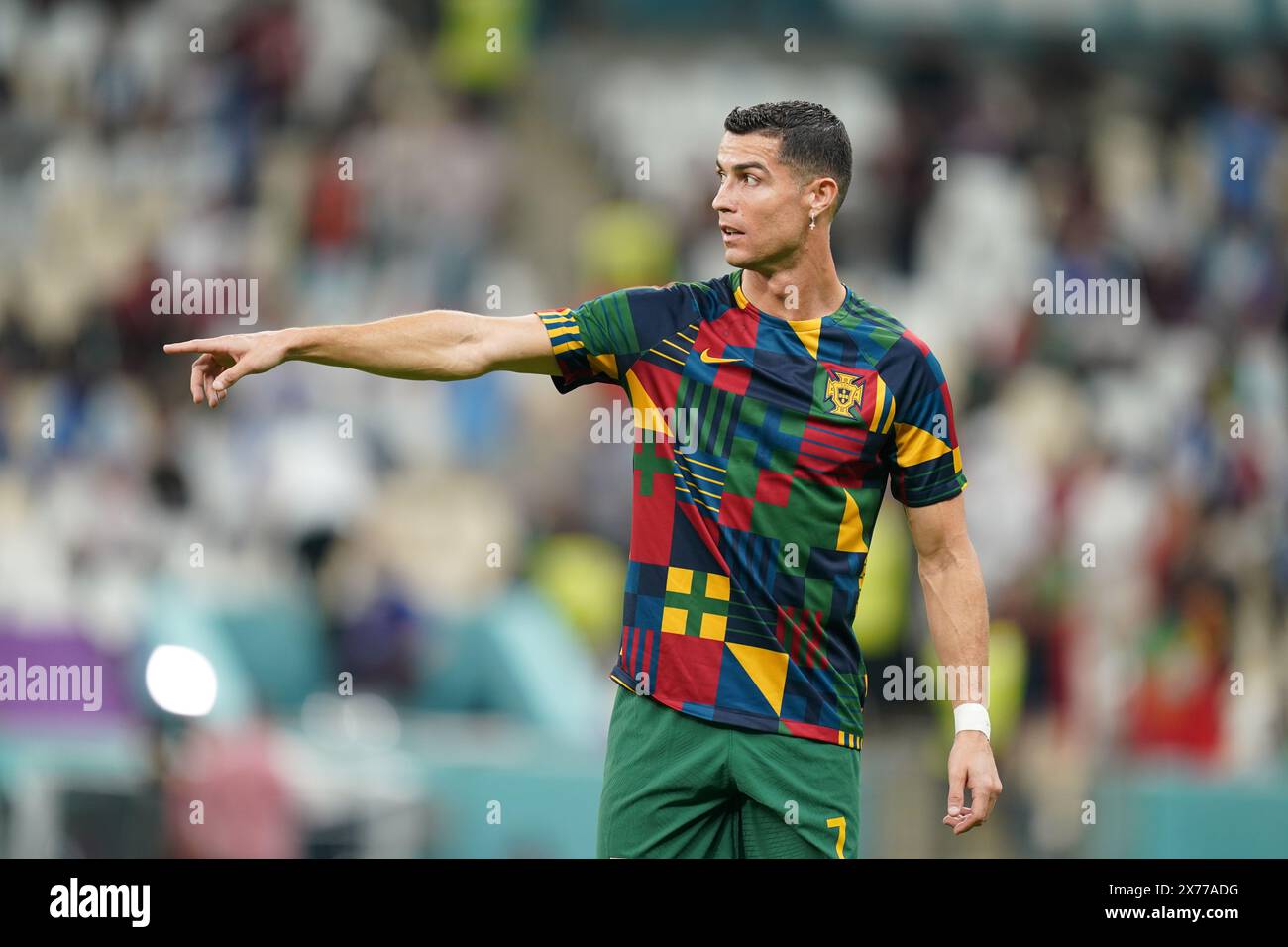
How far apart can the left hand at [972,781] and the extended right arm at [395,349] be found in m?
1.40

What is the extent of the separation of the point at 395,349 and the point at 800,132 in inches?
45.1

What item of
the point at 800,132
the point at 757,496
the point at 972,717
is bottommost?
the point at 972,717

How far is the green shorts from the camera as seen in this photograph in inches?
196

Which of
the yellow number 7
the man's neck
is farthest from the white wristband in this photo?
the man's neck

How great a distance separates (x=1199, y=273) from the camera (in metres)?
15.6

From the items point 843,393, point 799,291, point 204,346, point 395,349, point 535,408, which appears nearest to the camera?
point 204,346

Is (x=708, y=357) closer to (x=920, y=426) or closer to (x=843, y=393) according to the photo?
(x=843, y=393)

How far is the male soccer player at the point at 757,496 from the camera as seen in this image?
5000 millimetres

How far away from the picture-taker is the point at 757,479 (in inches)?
198

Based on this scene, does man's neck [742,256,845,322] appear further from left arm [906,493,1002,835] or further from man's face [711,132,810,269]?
left arm [906,493,1002,835]

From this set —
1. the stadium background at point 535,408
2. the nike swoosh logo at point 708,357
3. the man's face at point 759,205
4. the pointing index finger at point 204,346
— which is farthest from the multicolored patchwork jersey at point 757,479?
the stadium background at point 535,408

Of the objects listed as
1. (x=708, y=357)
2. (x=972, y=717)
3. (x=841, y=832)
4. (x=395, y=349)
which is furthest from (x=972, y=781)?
(x=395, y=349)

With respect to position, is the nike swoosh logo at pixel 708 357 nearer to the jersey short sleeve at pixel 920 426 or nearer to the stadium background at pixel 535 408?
the jersey short sleeve at pixel 920 426

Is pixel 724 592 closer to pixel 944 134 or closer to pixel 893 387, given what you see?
pixel 893 387
